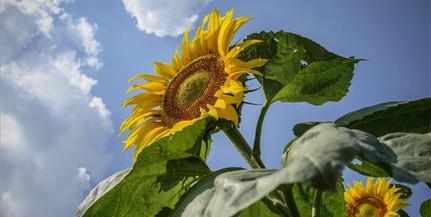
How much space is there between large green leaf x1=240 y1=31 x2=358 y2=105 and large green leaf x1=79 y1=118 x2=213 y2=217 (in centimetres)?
19

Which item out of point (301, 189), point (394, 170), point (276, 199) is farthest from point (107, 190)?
point (394, 170)

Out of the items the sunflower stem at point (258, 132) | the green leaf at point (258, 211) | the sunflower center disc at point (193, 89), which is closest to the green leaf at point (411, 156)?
the sunflower stem at point (258, 132)

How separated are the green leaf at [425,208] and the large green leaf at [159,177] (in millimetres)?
559

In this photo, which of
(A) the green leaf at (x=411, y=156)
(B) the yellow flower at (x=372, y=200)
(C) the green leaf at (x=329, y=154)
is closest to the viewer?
(C) the green leaf at (x=329, y=154)

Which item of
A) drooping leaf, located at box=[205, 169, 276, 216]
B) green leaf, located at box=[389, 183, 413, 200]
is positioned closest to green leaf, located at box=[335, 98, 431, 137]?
drooping leaf, located at box=[205, 169, 276, 216]

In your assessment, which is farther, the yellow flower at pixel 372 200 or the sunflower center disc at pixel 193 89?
the yellow flower at pixel 372 200

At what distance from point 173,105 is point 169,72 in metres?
0.13

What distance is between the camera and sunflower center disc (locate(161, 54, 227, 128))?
164 cm

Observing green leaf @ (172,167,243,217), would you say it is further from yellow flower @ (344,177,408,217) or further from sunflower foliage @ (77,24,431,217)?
yellow flower @ (344,177,408,217)

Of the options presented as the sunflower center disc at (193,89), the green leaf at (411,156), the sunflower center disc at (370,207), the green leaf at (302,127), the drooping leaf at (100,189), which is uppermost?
the sunflower center disc at (193,89)

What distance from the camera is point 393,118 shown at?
1413 millimetres

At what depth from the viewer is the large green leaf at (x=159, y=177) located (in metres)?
1.37

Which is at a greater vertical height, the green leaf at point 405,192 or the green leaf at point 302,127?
the green leaf at point 302,127

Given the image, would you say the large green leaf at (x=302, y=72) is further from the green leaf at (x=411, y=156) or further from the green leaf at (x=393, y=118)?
the green leaf at (x=411, y=156)
